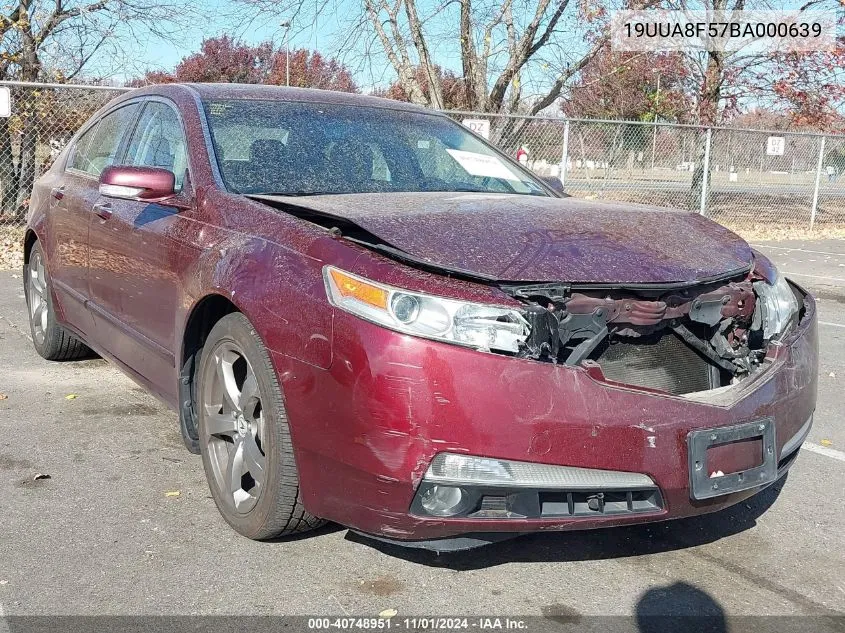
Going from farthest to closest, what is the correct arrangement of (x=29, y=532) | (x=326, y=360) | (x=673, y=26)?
1. (x=673, y=26)
2. (x=29, y=532)
3. (x=326, y=360)

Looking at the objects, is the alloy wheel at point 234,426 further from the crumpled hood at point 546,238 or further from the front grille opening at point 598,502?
the front grille opening at point 598,502

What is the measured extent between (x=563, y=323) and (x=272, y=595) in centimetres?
120

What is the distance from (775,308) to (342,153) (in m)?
1.85

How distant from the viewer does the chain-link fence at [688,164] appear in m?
14.3

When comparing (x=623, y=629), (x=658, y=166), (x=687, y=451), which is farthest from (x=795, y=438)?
(x=658, y=166)

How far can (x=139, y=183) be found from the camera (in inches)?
136

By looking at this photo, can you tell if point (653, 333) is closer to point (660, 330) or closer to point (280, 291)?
point (660, 330)

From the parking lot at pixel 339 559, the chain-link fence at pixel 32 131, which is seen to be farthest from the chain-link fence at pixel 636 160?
the parking lot at pixel 339 559

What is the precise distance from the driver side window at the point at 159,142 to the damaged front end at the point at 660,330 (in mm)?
1766

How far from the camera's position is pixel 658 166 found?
18.0m

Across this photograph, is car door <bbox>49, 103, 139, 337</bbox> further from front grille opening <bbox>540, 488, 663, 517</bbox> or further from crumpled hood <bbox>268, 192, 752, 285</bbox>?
front grille opening <bbox>540, 488, 663, 517</bbox>

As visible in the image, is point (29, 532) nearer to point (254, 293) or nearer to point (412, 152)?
point (254, 293)

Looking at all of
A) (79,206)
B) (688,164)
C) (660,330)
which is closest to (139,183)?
(79,206)

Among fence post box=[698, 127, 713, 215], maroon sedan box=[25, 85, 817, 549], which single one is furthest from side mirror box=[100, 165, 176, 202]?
fence post box=[698, 127, 713, 215]
